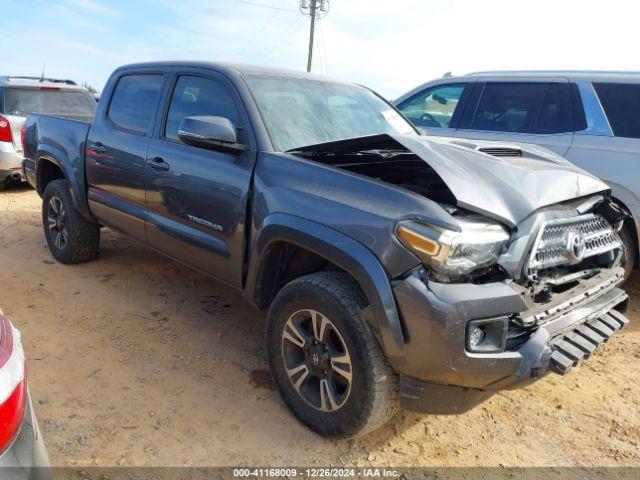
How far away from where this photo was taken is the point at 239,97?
3.07m

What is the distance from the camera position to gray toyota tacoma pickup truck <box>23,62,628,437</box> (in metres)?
2.07

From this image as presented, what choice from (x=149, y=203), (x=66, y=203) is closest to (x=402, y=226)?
(x=149, y=203)

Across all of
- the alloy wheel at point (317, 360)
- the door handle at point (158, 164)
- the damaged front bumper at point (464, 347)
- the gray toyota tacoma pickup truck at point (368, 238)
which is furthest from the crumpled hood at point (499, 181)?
the door handle at point (158, 164)

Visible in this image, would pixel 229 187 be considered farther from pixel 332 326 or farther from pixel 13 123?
pixel 13 123

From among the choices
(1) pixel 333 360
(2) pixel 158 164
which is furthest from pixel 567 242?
(2) pixel 158 164

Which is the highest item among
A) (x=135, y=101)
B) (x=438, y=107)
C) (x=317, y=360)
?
(x=438, y=107)

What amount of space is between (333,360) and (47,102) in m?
7.43

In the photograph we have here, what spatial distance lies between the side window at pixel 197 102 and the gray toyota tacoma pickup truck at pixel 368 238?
13 mm

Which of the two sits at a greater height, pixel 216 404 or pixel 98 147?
pixel 98 147

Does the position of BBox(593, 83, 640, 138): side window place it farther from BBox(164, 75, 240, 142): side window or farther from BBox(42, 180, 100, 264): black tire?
BBox(42, 180, 100, 264): black tire

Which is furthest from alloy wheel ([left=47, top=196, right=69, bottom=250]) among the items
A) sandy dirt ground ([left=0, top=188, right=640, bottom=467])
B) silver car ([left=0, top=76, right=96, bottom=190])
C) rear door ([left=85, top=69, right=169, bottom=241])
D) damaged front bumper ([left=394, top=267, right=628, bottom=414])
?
damaged front bumper ([left=394, top=267, right=628, bottom=414])

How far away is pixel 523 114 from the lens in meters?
5.05

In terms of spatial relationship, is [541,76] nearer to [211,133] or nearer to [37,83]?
[211,133]

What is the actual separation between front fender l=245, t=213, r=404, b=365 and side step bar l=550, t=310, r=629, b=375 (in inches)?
26.1
